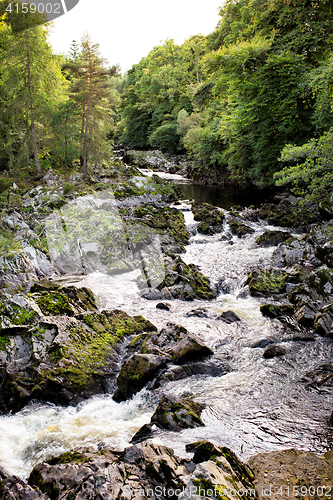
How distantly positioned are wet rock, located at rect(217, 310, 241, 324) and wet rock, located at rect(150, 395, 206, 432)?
3.93m

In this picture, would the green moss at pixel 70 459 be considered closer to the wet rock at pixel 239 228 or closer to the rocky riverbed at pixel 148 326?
the rocky riverbed at pixel 148 326

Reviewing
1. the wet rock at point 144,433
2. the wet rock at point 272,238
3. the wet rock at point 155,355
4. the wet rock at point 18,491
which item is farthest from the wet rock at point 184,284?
the wet rock at point 18,491

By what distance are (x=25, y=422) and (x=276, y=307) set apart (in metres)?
7.26

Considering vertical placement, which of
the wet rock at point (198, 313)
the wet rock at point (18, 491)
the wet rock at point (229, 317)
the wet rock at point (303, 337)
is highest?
the wet rock at point (18, 491)

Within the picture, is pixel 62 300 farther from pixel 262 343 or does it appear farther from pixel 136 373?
pixel 262 343

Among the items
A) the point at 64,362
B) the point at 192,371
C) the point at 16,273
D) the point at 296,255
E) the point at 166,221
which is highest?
the point at 16,273

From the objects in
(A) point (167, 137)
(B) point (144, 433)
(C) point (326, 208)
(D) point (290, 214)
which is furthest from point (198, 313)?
(A) point (167, 137)

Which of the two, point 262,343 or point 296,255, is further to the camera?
point 296,255

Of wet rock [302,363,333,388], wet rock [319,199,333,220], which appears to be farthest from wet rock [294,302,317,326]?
wet rock [319,199,333,220]

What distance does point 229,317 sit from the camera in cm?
901

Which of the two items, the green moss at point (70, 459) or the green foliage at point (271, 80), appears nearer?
the green moss at point (70, 459)

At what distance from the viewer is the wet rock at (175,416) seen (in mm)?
4861

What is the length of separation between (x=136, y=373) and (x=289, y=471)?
10.7 ft

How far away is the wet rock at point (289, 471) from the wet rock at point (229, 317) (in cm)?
459
